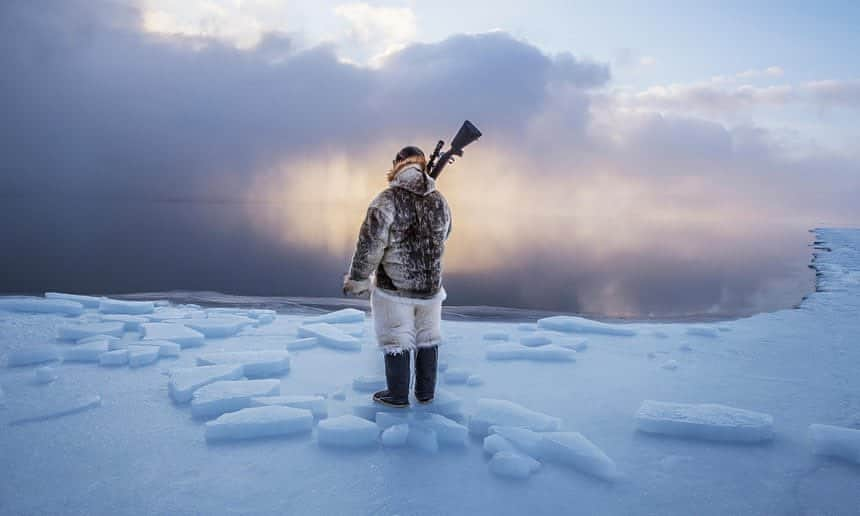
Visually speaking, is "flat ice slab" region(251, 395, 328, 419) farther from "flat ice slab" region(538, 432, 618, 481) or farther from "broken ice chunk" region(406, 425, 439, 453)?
"flat ice slab" region(538, 432, 618, 481)

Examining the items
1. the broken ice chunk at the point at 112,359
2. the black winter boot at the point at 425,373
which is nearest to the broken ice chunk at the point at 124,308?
the broken ice chunk at the point at 112,359

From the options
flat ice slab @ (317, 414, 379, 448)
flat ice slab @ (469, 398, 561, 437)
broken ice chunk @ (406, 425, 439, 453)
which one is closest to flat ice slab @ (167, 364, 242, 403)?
flat ice slab @ (317, 414, 379, 448)

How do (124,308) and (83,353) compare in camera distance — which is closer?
(83,353)

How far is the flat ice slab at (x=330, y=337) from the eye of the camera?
4.49 m

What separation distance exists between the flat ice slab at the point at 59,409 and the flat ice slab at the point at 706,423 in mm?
3300

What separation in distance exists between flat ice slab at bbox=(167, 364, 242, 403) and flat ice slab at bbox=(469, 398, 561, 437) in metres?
1.79

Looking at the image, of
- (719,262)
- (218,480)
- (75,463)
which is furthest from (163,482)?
(719,262)

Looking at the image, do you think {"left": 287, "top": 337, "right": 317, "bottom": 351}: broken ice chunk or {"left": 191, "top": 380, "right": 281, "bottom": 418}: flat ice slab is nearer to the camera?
{"left": 191, "top": 380, "right": 281, "bottom": 418}: flat ice slab

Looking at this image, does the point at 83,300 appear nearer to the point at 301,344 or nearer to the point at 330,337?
the point at 301,344

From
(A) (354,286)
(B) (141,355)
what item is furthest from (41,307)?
(A) (354,286)

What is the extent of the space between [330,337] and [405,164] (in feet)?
7.61

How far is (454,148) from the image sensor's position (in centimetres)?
335

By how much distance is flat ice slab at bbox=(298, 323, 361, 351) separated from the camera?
449 cm

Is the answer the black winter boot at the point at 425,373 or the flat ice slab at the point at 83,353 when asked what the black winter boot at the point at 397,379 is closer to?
the black winter boot at the point at 425,373
